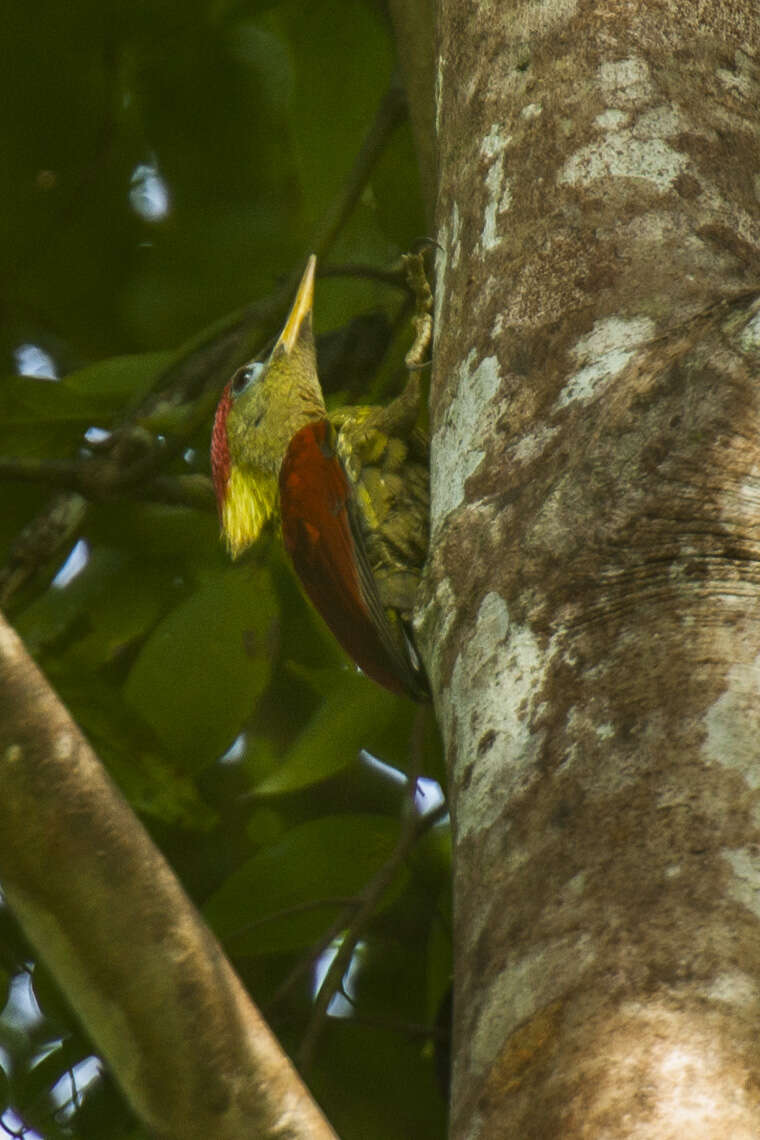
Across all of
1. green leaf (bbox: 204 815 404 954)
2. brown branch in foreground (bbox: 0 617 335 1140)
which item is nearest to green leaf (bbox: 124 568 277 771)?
green leaf (bbox: 204 815 404 954)

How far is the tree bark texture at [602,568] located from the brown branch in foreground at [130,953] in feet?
0.96

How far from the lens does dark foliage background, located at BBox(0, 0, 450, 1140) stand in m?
2.74

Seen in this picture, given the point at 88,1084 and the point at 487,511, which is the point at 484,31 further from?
the point at 88,1084

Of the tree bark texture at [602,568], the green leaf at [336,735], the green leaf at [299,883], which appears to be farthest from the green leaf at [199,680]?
the tree bark texture at [602,568]

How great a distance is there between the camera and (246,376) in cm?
399

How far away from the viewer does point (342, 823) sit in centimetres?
279

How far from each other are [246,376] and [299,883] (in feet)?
5.68

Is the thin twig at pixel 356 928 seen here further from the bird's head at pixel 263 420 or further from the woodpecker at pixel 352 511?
the bird's head at pixel 263 420

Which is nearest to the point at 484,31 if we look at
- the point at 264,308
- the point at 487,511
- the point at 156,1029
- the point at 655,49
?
the point at 655,49

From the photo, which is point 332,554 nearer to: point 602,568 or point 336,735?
point 336,735

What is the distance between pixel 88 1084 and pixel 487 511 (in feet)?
6.00

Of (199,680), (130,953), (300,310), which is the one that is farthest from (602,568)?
(300,310)

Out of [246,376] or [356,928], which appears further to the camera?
[246,376]

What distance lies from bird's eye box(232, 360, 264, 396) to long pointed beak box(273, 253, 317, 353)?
150 mm
